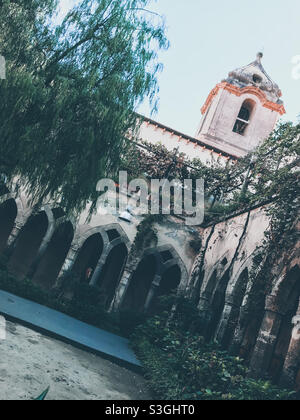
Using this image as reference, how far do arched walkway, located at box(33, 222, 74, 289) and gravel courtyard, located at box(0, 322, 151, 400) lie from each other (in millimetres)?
7500

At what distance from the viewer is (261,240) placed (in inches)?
327

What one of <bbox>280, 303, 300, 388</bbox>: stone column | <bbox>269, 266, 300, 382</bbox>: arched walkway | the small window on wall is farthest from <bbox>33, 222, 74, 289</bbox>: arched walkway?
the small window on wall

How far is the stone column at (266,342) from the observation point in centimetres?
663

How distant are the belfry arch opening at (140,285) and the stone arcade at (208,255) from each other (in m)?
0.04

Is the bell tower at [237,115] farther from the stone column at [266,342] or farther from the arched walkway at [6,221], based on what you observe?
the stone column at [266,342]

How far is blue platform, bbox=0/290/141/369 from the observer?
784cm

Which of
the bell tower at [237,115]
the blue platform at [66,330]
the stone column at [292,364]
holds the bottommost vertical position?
the blue platform at [66,330]

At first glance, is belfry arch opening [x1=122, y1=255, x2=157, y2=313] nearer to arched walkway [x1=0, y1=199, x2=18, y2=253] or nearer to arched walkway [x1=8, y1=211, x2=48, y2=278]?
arched walkway [x1=8, y1=211, x2=48, y2=278]

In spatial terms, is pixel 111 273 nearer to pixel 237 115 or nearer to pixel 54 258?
pixel 54 258

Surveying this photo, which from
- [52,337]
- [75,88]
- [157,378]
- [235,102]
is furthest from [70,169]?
[235,102]

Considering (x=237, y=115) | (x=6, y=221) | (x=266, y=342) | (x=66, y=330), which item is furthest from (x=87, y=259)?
(x=237, y=115)

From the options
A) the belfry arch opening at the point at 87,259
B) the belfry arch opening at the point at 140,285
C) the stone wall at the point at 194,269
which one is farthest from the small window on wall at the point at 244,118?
the belfry arch opening at the point at 87,259

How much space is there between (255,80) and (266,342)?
18030 mm

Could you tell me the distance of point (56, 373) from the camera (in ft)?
17.9
